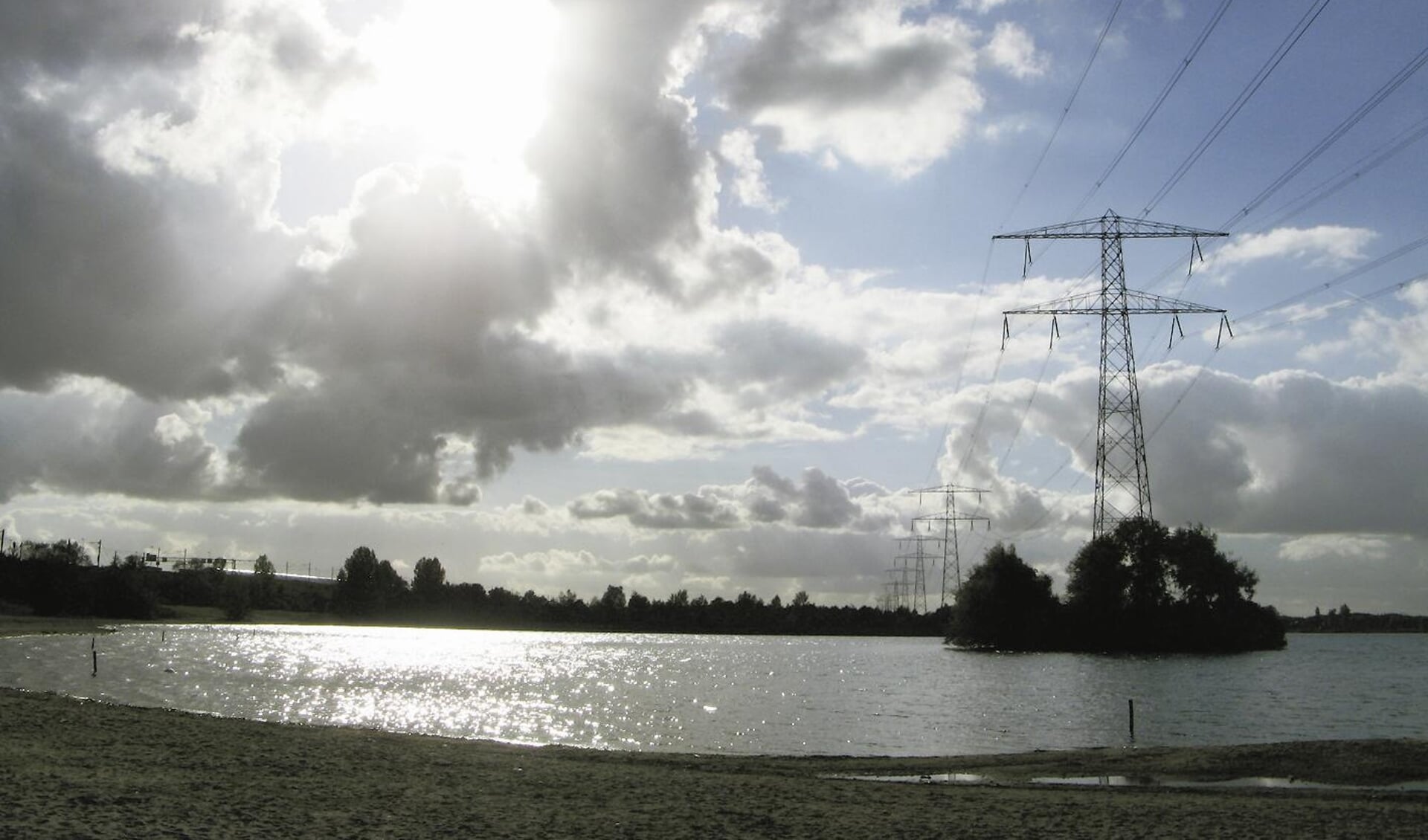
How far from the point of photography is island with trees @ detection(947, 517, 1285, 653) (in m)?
156

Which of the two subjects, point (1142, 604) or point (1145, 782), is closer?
point (1145, 782)

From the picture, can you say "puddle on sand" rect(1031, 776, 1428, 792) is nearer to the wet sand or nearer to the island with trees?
the wet sand

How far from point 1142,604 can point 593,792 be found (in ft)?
467

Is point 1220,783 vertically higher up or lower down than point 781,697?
higher up

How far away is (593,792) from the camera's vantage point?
28.0 m

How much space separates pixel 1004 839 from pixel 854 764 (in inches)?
758

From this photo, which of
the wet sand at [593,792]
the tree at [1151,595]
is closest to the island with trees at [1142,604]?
the tree at [1151,595]

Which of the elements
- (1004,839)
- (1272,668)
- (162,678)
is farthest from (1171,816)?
(1272,668)

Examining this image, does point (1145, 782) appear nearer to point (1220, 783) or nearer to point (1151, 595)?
point (1220, 783)

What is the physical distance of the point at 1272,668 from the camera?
129 metres

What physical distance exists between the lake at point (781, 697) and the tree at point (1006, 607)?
13.8m

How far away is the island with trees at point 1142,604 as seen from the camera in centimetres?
15575

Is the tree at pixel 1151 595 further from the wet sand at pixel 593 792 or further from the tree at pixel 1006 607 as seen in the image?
the wet sand at pixel 593 792

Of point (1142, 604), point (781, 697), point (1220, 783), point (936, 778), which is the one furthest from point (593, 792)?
point (1142, 604)
